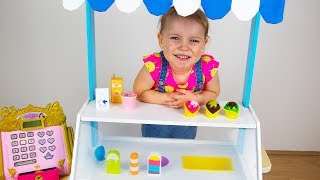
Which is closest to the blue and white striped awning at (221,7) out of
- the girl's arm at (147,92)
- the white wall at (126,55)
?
the girl's arm at (147,92)

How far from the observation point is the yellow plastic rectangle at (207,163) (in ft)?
4.18

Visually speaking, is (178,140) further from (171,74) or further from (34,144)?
(34,144)

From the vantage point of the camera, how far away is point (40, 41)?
1.90 m

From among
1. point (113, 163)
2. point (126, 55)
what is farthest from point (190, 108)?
point (126, 55)

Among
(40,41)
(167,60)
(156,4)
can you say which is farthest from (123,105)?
(40,41)

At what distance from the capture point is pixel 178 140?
4.71 ft

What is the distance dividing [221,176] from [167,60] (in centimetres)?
44

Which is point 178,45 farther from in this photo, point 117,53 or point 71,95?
point 71,95

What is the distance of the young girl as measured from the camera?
1251 millimetres

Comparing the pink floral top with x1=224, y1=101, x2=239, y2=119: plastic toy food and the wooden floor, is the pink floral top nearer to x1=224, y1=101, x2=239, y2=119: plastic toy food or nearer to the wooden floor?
x1=224, y1=101, x2=239, y2=119: plastic toy food

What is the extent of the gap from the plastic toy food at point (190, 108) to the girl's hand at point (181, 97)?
0.07 m

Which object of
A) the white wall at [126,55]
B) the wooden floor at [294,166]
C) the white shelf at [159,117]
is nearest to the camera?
the white shelf at [159,117]

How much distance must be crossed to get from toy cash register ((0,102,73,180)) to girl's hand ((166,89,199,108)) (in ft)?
1.38

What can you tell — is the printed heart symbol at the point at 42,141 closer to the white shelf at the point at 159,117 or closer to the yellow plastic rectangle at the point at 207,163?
the white shelf at the point at 159,117
